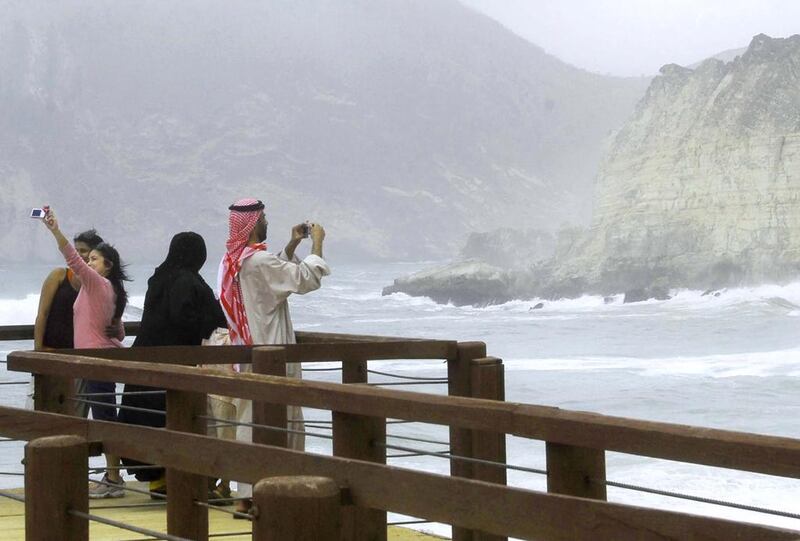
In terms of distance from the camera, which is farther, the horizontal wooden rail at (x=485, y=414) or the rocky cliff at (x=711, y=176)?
the rocky cliff at (x=711, y=176)

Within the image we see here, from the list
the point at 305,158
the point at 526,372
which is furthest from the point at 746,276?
the point at 305,158

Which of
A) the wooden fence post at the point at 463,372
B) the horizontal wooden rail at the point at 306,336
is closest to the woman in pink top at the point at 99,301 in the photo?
the horizontal wooden rail at the point at 306,336

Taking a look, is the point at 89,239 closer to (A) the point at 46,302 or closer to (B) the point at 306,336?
(A) the point at 46,302

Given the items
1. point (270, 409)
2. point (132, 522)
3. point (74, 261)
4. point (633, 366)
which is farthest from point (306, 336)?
point (633, 366)

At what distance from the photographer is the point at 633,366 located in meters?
48.9

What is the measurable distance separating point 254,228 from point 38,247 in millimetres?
150916

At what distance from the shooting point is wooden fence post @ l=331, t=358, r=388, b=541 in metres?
3.35

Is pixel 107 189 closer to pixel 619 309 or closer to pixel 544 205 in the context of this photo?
pixel 544 205

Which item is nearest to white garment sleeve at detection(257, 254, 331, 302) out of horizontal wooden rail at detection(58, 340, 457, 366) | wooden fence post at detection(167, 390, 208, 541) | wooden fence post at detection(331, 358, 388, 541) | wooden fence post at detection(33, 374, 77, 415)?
horizontal wooden rail at detection(58, 340, 457, 366)

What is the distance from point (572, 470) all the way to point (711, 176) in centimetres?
5101

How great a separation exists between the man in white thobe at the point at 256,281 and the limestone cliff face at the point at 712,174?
46263 millimetres

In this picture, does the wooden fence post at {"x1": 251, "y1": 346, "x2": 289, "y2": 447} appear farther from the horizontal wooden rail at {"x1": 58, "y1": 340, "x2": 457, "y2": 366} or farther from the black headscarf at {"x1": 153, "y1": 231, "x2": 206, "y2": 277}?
the black headscarf at {"x1": 153, "y1": 231, "x2": 206, "y2": 277}

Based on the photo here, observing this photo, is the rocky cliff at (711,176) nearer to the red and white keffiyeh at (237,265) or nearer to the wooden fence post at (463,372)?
the red and white keffiyeh at (237,265)

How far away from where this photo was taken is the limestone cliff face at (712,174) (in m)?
51.5
